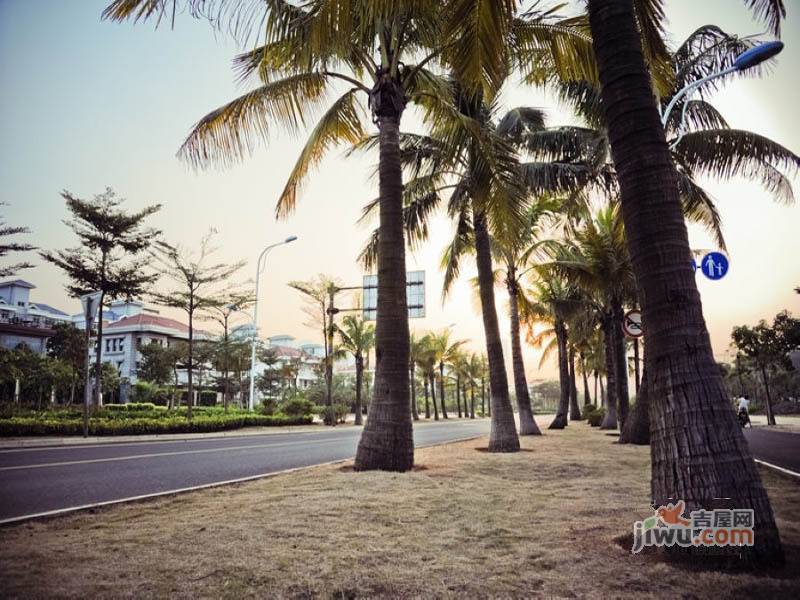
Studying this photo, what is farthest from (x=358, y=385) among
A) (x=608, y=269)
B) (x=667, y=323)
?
(x=667, y=323)

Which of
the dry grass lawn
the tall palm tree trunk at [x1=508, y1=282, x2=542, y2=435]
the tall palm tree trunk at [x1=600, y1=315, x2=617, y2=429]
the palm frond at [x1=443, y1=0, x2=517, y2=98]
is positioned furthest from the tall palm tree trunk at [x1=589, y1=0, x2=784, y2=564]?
the tall palm tree trunk at [x1=600, y1=315, x2=617, y2=429]

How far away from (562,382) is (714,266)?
15.6 m

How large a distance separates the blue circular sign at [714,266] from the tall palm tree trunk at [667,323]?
28.1 feet

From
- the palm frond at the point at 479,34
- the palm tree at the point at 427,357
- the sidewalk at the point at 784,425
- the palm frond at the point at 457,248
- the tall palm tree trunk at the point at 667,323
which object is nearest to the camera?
the tall palm tree trunk at the point at 667,323

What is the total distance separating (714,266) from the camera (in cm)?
1085

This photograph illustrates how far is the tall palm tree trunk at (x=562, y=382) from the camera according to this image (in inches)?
930

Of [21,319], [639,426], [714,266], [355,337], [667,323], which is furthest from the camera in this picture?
[21,319]

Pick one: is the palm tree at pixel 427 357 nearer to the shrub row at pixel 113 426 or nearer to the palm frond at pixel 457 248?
the shrub row at pixel 113 426

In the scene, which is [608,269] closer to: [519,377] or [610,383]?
[519,377]

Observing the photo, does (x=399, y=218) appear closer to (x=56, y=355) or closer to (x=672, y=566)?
(x=672, y=566)

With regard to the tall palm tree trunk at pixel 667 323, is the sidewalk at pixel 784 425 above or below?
below

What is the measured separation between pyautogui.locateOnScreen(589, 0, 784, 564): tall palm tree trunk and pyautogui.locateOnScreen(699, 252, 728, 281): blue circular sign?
8561 millimetres

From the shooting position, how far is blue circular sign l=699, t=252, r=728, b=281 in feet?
35.3

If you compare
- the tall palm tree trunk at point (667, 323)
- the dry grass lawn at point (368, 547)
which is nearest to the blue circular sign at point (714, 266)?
the dry grass lawn at point (368, 547)
